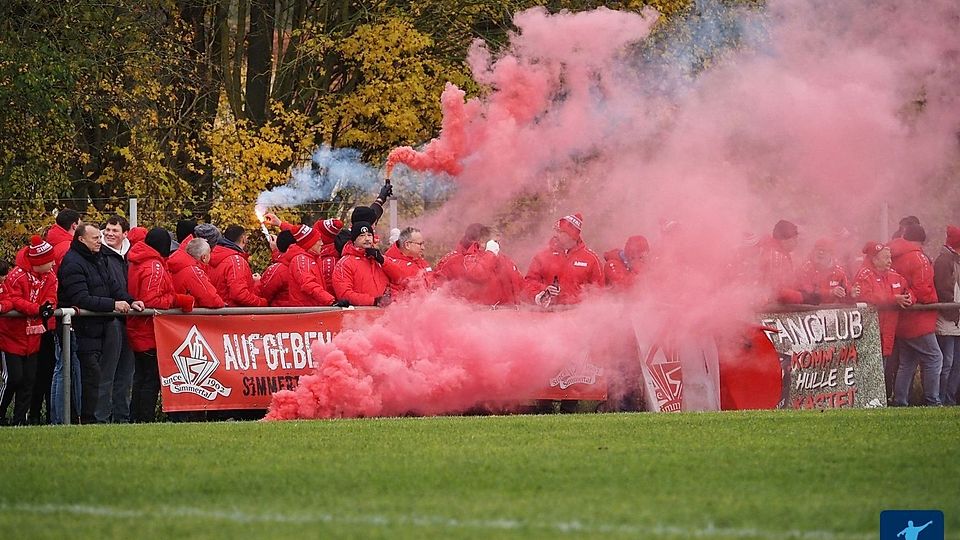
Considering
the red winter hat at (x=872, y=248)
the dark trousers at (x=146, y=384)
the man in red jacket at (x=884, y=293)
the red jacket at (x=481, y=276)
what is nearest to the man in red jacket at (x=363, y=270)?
the red jacket at (x=481, y=276)

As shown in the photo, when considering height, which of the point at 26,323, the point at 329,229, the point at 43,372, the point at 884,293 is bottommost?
the point at 43,372

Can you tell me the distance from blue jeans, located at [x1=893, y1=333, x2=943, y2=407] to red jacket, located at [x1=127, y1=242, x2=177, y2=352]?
25.5 feet

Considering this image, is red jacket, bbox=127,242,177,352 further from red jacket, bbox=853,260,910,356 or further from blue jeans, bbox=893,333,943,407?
blue jeans, bbox=893,333,943,407

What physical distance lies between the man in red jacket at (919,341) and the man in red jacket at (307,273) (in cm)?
611

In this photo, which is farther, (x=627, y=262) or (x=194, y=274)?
(x=627, y=262)

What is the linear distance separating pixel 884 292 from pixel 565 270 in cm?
353

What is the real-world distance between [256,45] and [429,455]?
57.0ft

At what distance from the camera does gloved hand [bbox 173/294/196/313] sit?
1459 centimetres

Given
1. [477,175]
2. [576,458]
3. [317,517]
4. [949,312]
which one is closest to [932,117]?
[949,312]

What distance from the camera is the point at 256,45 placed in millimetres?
26328

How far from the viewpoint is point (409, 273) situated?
15.8 metres

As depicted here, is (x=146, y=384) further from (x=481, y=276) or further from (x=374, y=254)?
(x=481, y=276)

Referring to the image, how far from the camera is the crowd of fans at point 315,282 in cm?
1449

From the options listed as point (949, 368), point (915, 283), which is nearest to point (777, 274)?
point (915, 283)
